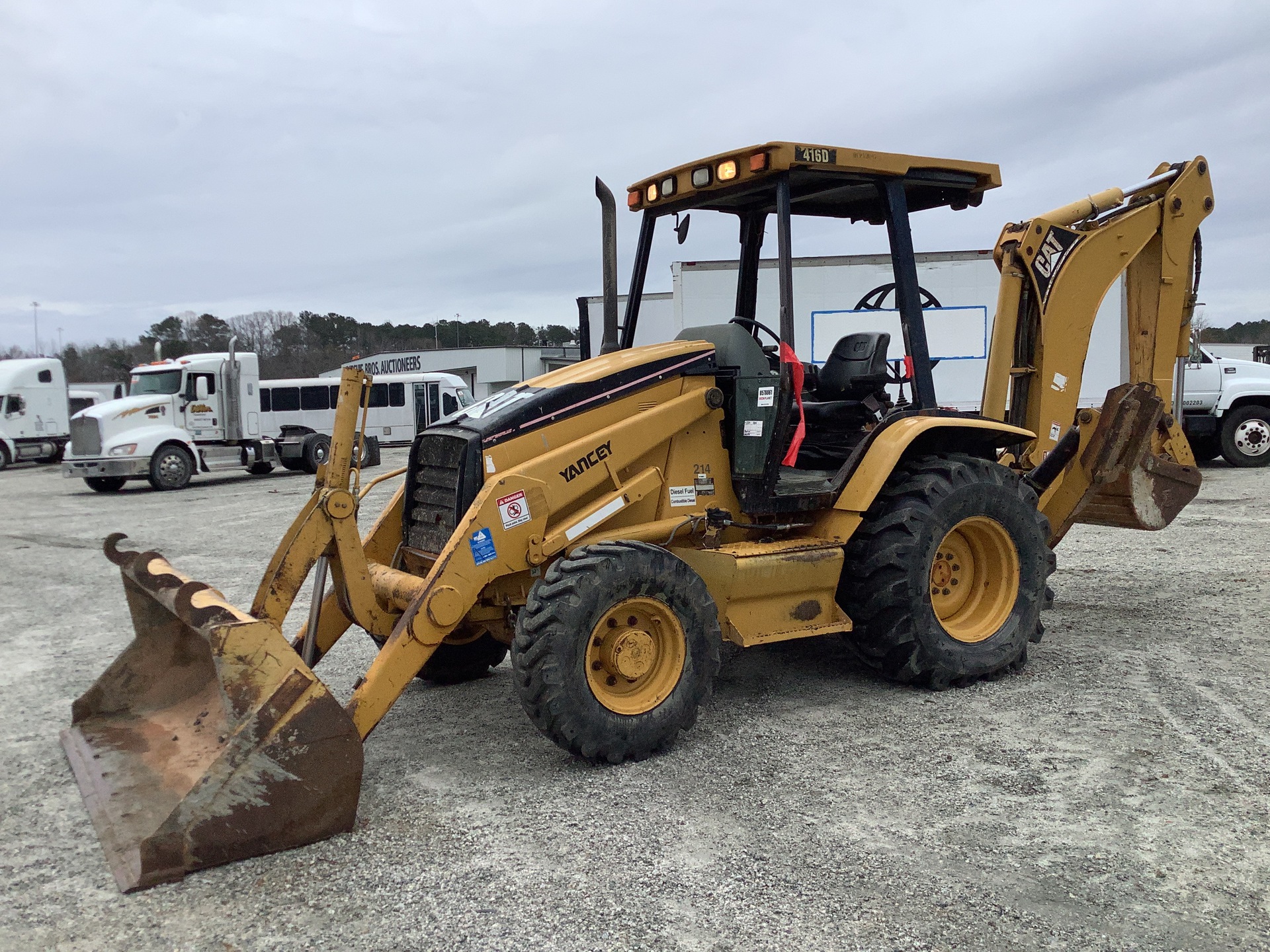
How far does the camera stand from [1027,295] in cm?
624

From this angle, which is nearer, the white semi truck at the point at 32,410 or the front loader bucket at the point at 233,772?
the front loader bucket at the point at 233,772

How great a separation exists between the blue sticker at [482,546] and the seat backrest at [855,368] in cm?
252

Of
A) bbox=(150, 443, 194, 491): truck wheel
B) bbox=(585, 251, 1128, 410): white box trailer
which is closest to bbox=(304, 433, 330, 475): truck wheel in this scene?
bbox=(150, 443, 194, 491): truck wheel

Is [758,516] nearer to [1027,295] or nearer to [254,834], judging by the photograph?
[1027,295]

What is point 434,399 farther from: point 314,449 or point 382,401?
point 314,449

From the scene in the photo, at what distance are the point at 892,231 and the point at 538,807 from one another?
140 inches

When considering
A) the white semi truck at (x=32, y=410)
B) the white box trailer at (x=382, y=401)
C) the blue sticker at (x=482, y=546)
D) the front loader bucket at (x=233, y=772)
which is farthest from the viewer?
the white box trailer at (x=382, y=401)

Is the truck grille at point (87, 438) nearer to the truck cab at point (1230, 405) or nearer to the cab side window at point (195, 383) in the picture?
the cab side window at point (195, 383)

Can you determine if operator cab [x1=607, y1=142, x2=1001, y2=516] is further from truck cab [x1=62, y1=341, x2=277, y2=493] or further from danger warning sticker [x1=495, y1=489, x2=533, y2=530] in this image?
truck cab [x1=62, y1=341, x2=277, y2=493]

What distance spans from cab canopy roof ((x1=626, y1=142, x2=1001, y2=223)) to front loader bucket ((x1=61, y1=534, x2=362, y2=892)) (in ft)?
10.5

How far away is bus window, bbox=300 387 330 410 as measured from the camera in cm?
3056

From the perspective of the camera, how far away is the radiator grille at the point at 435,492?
4.68m

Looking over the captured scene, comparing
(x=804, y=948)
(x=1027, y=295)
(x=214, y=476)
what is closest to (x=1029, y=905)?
(x=804, y=948)

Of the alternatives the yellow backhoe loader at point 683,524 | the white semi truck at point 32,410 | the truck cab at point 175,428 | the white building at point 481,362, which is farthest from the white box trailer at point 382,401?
the yellow backhoe loader at point 683,524
